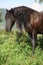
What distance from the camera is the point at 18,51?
7652 millimetres

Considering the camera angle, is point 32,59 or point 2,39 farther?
point 2,39

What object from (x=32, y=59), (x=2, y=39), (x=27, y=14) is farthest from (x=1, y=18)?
(x=32, y=59)

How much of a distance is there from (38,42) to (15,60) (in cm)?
181

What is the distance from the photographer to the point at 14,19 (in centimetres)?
799

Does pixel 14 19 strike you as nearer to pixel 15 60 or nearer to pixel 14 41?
pixel 14 41

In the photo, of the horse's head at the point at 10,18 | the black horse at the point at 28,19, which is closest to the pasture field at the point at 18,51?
the black horse at the point at 28,19

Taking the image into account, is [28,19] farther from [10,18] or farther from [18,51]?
[18,51]

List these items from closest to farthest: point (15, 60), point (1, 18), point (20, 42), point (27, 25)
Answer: point (15, 60) < point (27, 25) < point (20, 42) < point (1, 18)

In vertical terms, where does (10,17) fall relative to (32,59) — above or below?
above

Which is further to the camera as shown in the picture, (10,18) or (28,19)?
(10,18)

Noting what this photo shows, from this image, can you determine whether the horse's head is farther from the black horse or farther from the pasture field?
the pasture field

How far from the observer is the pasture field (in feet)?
22.8

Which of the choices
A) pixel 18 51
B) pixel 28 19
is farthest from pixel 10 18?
pixel 18 51

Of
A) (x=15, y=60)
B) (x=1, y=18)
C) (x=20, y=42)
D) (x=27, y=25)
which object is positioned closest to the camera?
(x=15, y=60)
